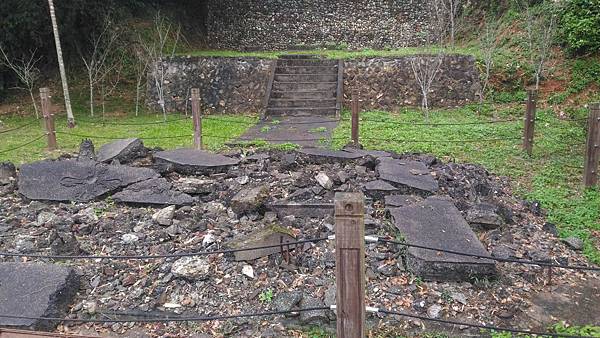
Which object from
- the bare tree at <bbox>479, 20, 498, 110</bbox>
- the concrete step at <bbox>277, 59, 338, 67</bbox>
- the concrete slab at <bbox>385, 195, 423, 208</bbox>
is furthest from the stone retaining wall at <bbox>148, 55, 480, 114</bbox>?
the concrete slab at <bbox>385, 195, 423, 208</bbox>

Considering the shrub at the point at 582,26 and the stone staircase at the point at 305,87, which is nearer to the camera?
the shrub at the point at 582,26

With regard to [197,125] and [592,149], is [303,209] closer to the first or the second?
[197,125]

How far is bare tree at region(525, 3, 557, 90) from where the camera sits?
12.0m

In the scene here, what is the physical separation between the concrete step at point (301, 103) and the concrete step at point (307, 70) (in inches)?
54.3

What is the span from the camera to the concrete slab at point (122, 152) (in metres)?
7.62

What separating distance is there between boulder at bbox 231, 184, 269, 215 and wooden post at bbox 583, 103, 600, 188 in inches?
173

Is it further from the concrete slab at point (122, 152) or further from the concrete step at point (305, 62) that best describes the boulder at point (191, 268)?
the concrete step at point (305, 62)

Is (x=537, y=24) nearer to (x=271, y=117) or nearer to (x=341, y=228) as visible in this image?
(x=271, y=117)

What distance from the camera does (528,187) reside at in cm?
697

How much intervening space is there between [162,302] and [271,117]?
861cm

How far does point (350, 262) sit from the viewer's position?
2590 millimetres

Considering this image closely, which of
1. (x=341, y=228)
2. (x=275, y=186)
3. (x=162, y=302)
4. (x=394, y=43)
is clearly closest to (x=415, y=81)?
(x=394, y=43)

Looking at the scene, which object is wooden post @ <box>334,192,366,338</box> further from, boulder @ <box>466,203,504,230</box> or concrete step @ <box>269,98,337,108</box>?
concrete step @ <box>269,98,337,108</box>

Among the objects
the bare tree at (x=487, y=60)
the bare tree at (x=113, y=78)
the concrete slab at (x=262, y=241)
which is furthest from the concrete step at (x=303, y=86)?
the concrete slab at (x=262, y=241)
